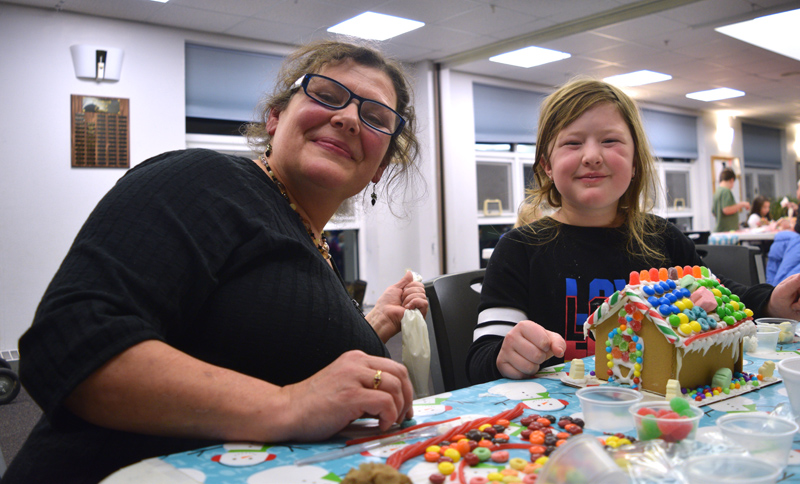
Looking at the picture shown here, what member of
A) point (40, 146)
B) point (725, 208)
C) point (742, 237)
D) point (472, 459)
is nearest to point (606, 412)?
point (472, 459)

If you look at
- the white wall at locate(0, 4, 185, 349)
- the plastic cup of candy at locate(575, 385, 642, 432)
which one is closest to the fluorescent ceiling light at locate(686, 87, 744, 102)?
the white wall at locate(0, 4, 185, 349)

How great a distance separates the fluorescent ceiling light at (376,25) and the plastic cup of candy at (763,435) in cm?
511

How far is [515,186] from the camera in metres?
7.87

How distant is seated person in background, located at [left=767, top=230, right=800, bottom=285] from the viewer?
2.74 meters

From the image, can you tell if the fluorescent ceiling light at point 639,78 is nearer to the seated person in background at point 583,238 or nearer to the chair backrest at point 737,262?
the chair backrest at point 737,262

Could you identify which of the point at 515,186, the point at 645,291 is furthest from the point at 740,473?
the point at 515,186

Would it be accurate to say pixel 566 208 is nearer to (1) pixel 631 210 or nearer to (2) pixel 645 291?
(1) pixel 631 210

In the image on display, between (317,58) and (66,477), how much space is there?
90cm

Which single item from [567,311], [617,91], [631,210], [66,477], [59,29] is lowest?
[66,477]

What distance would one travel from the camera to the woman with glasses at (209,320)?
0.71m

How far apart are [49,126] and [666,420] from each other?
5565 mm

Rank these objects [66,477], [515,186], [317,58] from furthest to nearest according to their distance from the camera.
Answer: [515,186]
[317,58]
[66,477]

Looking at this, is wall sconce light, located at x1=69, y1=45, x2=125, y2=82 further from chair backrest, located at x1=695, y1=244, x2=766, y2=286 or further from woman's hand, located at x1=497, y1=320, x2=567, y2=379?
woman's hand, located at x1=497, y1=320, x2=567, y2=379

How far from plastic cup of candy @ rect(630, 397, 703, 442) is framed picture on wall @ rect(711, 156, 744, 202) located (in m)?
11.0
